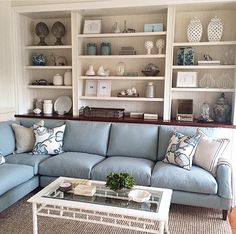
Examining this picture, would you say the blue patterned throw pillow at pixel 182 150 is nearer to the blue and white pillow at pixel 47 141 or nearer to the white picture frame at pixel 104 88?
the blue and white pillow at pixel 47 141

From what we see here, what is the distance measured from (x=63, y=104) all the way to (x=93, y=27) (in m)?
1.30

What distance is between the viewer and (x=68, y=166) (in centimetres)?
303

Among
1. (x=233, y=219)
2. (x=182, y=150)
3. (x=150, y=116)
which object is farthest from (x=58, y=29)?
(x=233, y=219)

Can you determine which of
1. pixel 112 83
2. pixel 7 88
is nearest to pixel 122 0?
pixel 112 83

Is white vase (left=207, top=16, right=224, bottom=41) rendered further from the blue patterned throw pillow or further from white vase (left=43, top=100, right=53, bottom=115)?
white vase (left=43, top=100, right=53, bottom=115)

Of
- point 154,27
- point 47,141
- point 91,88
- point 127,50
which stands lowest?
point 47,141

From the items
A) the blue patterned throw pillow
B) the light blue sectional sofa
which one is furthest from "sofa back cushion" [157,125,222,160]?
the blue patterned throw pillow

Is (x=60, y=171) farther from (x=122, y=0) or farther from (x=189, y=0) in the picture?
(x=189, y=0)

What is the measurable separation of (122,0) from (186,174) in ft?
7.89

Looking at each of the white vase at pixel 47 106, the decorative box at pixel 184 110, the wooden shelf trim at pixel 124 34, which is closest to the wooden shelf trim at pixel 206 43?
the wooden shelf trim at pixel 124 34

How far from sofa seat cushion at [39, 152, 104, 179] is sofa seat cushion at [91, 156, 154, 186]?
0.31ft

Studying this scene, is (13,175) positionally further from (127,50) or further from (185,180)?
(127,50)

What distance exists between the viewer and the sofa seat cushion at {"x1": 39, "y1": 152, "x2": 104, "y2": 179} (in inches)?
117

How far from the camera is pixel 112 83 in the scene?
4.23 m
